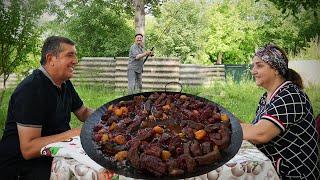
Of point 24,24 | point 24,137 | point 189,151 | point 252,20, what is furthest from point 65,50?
point 252,20

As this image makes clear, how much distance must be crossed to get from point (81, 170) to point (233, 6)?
10.3 metres

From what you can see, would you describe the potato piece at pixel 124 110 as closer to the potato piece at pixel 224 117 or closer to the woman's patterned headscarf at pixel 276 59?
the potato piece at pixel 224 117

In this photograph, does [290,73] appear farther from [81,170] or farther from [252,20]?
[252,20]

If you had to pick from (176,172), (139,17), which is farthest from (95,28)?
(176,172)

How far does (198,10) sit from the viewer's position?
1012cm

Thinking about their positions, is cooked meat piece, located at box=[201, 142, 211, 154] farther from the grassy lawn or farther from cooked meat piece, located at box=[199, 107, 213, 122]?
the grassy lawn

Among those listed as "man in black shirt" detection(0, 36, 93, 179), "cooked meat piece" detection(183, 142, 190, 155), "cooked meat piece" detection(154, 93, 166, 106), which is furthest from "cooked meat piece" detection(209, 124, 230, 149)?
"man in black shirt" detection(0, 36, 93, 179)

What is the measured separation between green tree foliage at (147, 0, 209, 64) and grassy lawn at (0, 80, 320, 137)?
1080 millimetres

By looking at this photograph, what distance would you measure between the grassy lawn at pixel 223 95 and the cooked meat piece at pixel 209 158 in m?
5.76

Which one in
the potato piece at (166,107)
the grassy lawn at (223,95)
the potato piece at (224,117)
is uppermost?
the potato piece at (166,107)

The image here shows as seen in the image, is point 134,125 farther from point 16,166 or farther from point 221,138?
point 16,166

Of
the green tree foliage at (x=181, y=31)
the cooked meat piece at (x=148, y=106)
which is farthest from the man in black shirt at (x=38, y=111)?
the green tree foliage at (x=181, y=31)

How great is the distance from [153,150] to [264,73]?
1.06 metres

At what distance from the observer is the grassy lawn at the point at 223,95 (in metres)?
7.64
